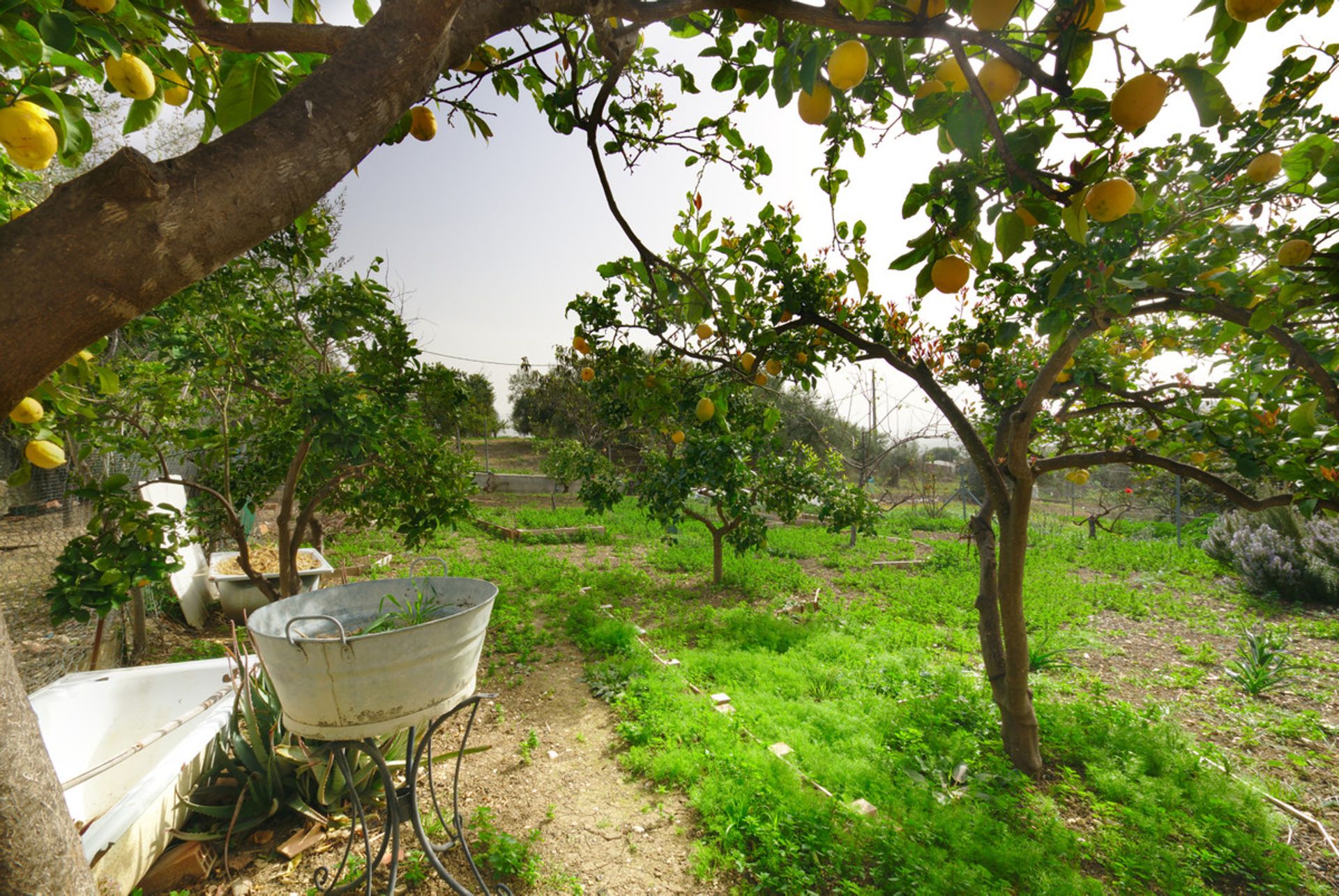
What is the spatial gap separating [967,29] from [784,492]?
4.72m

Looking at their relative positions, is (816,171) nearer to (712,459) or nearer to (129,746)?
(712,459)

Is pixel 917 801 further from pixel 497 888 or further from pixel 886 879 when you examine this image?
pixel 497 888

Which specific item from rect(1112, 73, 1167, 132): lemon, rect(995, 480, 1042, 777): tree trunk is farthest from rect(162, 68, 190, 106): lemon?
rect(995, 480, 1042, 777): tree trunk

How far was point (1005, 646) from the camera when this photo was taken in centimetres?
265

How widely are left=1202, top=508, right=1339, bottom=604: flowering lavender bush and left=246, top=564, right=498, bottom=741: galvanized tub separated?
799 centimetres

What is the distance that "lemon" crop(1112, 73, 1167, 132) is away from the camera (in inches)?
31.8

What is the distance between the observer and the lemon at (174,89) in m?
1.30

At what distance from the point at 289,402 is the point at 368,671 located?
2.15m

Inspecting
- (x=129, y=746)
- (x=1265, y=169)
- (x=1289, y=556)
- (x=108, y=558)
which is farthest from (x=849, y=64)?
(x=1289, y=556)

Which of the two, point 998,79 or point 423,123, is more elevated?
point 423,123

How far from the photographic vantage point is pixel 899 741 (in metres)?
3.04

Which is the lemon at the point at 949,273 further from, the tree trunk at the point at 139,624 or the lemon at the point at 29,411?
the tree trunk at the point at 139,624

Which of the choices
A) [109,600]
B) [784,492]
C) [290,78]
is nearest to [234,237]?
[290,78]

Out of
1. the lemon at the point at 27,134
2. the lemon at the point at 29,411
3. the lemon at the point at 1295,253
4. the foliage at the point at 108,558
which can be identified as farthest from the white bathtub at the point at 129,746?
the lemon at the point at 1295,253
